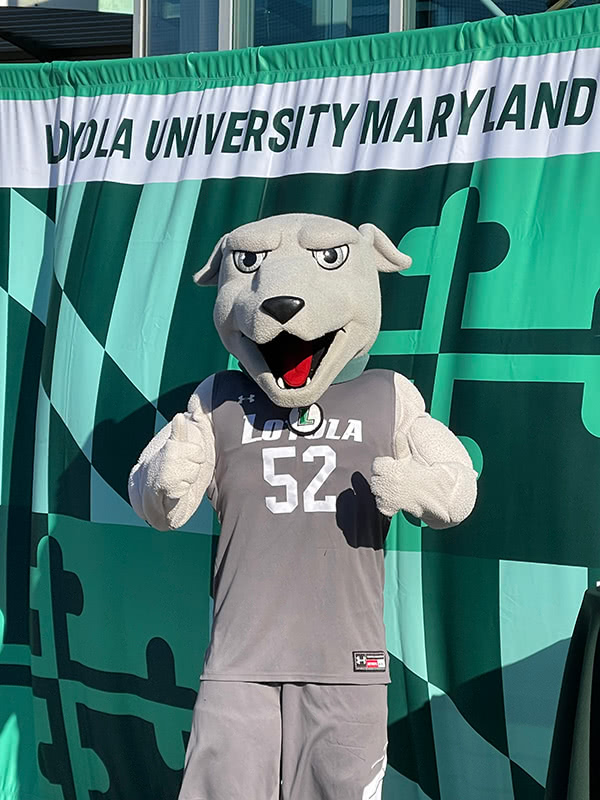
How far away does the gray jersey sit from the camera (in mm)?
2504

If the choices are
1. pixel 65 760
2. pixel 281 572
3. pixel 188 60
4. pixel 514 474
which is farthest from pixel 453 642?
pixel 188 60

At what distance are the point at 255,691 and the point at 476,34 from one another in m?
1.94

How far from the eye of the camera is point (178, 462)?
2.50m

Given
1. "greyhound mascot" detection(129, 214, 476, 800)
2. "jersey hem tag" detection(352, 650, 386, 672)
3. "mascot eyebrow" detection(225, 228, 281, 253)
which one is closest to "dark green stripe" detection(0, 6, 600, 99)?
"greyhound mascot" detection(129, 214, 476, 800)

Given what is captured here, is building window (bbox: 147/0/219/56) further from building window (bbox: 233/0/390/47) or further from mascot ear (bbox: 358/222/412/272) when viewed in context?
mascot ear (bbox: 358/222/412/272)

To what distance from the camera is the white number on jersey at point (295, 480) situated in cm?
255

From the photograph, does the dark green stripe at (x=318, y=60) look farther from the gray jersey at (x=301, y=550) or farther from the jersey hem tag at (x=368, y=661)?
the jersey hem tag at (x=368, y=661)

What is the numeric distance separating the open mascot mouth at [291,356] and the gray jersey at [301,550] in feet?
0.36

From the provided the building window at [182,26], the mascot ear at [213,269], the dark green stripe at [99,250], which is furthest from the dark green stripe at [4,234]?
the mascot ear at [213,269]

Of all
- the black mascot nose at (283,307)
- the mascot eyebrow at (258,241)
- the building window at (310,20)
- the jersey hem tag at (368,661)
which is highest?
the building window at (310,20)

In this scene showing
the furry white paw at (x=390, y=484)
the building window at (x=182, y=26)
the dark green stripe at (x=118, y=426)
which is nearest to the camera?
the furry white paw at (x=390, y=484)

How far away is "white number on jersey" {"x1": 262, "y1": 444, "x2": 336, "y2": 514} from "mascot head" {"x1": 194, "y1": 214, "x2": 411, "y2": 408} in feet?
0.38

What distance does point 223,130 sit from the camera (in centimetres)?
360

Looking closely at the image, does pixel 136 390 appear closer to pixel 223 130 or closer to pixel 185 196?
pixel 185 196
